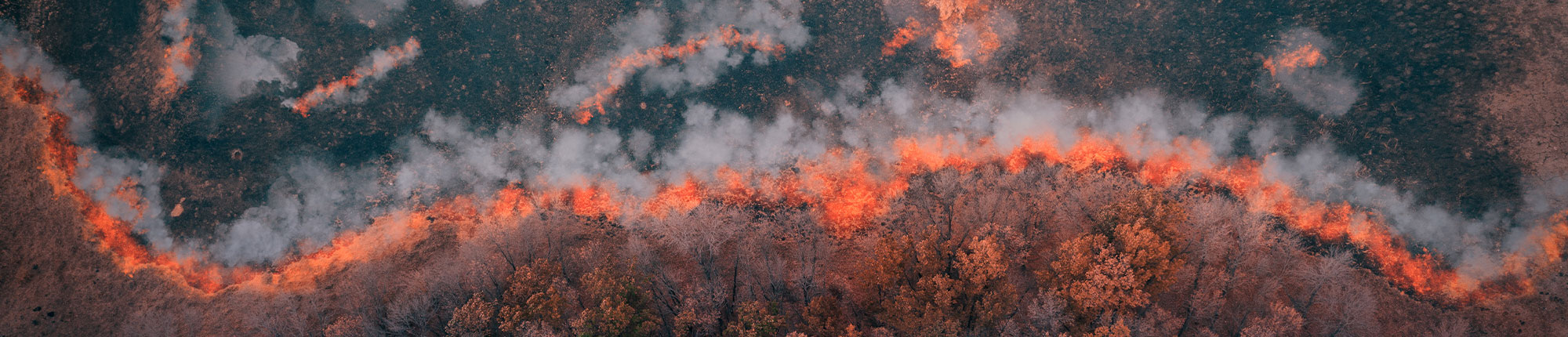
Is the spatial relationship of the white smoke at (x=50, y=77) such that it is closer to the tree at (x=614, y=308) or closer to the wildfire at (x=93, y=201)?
the wildfire at (x=93, y=201)

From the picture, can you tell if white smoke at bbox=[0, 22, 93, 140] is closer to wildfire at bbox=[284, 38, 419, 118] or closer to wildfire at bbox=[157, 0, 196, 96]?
wildfire at bbox=[157, 0, 196, 96]

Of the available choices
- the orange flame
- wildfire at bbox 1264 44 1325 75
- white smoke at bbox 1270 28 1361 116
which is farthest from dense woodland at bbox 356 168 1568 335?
wildfire at bbox 1264 44 1325 75

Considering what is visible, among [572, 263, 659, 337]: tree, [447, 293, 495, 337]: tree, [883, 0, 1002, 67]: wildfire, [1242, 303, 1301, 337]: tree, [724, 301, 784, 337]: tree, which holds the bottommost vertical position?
[1242, 303, 1301, 337]: tree

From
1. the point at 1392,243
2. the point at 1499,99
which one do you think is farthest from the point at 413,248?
the point at 1499,99

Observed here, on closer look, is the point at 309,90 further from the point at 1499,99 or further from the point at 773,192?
the point at 1499,99

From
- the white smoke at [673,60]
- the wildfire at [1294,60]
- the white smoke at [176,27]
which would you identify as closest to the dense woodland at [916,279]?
the white smoke at [673,60]

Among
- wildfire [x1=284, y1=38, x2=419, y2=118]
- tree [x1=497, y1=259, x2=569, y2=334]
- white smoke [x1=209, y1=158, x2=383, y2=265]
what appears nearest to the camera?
tree [x1=497, y1=259, x2=569, y2=334]
